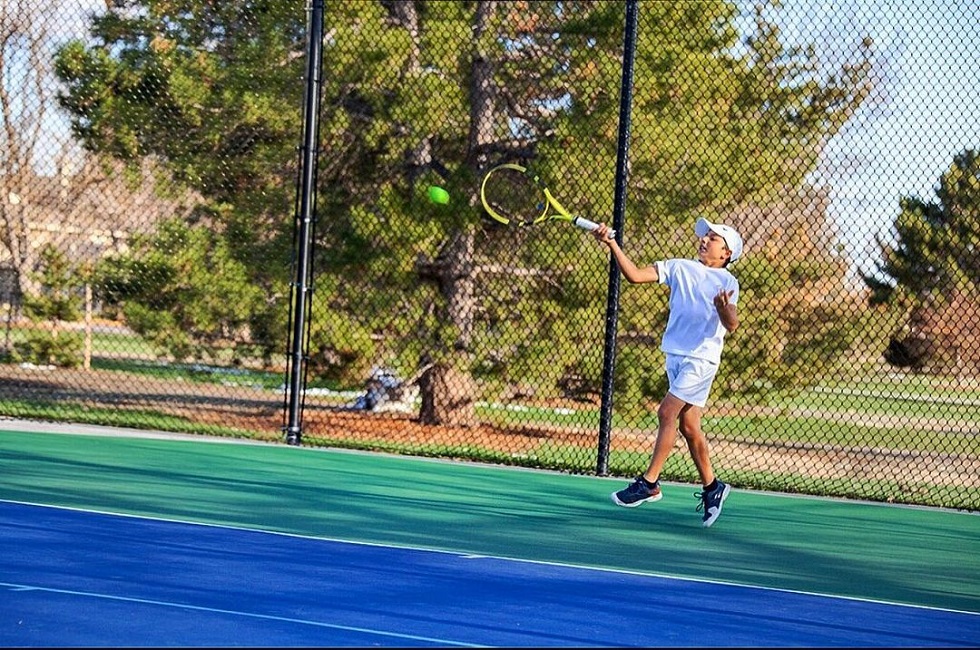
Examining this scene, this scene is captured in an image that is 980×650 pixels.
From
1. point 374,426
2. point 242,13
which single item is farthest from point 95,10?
point 374,426

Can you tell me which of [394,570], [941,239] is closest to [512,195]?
[941,239]

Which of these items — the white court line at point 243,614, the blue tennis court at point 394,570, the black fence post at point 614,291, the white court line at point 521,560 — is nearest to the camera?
the white court line at point 243,614

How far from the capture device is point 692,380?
7.88 meters

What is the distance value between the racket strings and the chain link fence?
145 mm

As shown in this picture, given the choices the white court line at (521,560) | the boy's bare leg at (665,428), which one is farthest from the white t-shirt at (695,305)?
the white court line at (521,560)

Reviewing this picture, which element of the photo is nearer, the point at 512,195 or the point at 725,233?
the point at 725,233

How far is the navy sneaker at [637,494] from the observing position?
8102mm

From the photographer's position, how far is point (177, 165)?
Answer: 13.3 m

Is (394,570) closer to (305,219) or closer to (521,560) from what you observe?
(521,560)

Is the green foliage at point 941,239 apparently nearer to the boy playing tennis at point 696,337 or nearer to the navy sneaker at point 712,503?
the boy playing tennis at point 696,337

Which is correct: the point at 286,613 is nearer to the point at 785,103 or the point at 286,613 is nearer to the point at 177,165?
the point at 785,103

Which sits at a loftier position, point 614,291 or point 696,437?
point 614,291

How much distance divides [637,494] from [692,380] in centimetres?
69

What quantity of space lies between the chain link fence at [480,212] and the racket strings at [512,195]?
145 mm
